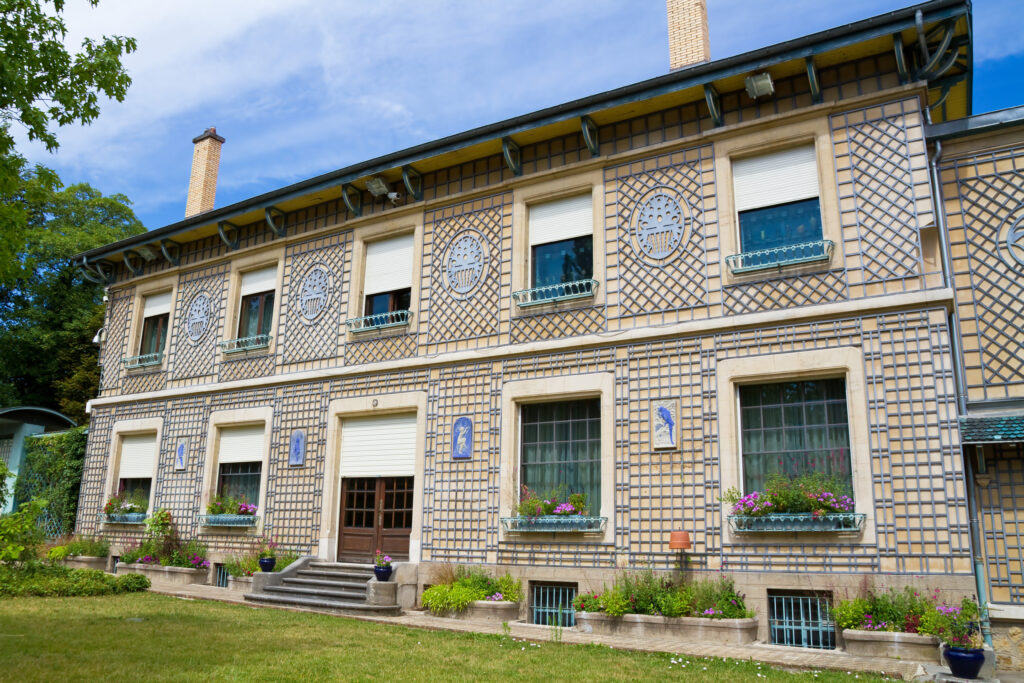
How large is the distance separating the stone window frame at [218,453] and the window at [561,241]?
6349 mm

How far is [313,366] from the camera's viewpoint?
49.1 ft

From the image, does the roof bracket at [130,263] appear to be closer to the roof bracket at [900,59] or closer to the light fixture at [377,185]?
the light fixture at [377,185]

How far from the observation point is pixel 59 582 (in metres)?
12.1

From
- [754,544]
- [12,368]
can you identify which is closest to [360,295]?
[754,544]

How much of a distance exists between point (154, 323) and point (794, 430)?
1504 centimetres

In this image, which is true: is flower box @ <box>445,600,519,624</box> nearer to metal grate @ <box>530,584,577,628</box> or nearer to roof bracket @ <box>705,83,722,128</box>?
metal grate @ <box>530,584,577,628</box>

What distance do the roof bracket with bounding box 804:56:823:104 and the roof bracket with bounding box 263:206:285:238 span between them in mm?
10435

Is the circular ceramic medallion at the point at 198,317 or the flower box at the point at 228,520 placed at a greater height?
the circular ceramic medallion at the point at 198,317

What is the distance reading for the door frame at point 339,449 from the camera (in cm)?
1290

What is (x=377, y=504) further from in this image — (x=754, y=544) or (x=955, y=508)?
(x=955, y=508)

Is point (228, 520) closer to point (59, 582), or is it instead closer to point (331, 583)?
point (59, 582)

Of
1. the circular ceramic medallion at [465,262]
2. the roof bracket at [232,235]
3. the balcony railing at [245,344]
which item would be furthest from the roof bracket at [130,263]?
the circular ceramic medallion at [465,262]

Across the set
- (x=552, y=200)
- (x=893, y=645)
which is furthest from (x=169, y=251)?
(x=893, y=645)

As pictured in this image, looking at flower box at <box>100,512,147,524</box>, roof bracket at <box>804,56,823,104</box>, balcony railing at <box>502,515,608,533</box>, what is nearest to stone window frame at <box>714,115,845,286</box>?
roof bracket at <box>804,56,823,104</box>
